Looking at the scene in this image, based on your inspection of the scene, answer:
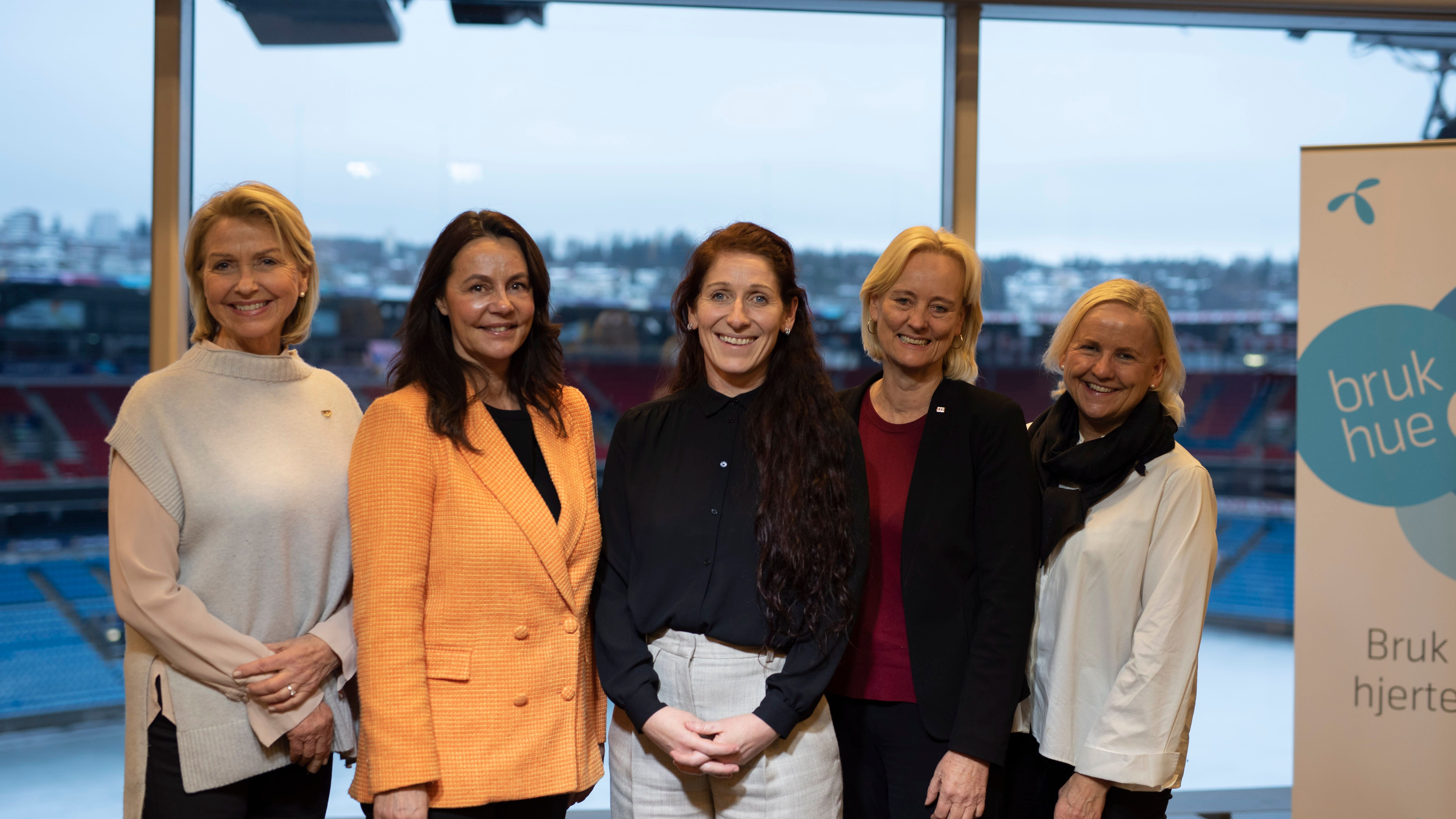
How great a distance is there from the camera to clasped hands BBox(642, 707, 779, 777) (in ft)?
5.20

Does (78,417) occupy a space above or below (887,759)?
above

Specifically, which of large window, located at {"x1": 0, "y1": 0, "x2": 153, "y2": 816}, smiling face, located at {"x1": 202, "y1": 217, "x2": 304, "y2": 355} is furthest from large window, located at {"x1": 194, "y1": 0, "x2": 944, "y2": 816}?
smiling face, located at {"x1": 202, "y1": 217, "x2": 304, "y2": 355}

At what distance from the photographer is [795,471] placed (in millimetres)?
1682

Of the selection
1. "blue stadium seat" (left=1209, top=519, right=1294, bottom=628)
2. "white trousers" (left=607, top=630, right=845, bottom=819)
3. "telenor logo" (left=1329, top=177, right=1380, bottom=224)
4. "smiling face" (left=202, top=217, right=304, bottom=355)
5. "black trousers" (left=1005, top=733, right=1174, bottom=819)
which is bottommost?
"blue stadium seat" (left=1209, top=519, right=1294, bottom=628)

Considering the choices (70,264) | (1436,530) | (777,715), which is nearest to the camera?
(777,715)

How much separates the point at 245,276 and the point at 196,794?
3.34 feet

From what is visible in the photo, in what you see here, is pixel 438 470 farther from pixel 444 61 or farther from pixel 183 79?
pixel 444 61

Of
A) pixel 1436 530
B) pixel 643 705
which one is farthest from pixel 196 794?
pixel 1436 530

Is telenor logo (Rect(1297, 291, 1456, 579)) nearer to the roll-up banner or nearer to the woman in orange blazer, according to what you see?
the roll-up banner

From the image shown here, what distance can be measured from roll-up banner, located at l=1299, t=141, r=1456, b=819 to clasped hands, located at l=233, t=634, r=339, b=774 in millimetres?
2753

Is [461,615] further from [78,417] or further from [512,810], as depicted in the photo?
[78,417]

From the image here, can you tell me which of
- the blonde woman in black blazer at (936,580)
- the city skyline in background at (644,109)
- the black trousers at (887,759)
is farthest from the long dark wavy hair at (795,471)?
the city skyline in background at (644,109)

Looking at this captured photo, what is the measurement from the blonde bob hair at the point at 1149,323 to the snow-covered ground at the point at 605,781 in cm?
63

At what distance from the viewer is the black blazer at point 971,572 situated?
1783mm
